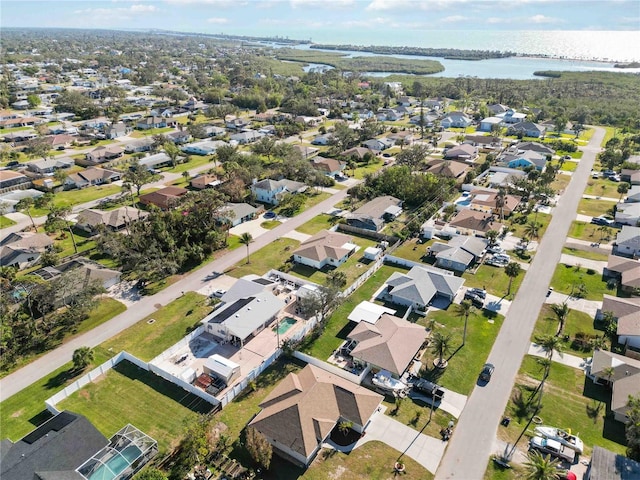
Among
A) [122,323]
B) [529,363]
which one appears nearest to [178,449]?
[122,323]

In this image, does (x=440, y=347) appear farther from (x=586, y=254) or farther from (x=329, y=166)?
(x=329, y=166)

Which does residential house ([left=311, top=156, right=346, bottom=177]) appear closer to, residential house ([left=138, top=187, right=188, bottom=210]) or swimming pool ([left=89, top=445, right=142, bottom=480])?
residential house ([left=138, top=187, right=188, bottom=210])

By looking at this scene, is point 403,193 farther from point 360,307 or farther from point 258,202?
point 360,307

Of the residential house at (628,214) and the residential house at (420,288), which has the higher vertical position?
the residential house at (628,214)

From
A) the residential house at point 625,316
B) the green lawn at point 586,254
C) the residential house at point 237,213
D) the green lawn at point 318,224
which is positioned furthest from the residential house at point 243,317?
the green lawn at point 586,254

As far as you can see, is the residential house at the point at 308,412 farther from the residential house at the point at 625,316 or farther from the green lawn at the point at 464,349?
the residential house at the point at 625,316

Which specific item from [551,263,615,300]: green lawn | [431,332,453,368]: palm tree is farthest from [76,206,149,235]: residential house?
[551,263,615,300]: green lawn

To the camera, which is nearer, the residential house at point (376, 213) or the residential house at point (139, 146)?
the residential house at point (376, 213)

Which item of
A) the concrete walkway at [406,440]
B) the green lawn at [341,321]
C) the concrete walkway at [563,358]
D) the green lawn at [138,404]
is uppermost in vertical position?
the concrete walkway at [563,358]
